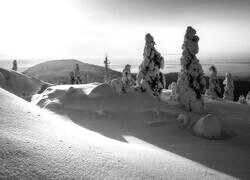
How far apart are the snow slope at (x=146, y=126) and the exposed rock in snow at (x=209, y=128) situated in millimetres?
548

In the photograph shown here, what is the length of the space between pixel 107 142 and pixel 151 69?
24.0m

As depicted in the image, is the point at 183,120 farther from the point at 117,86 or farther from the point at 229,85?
the point at 229,85

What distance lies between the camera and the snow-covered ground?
13.3 ft

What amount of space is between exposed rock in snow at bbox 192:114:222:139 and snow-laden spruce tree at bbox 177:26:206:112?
12.1m

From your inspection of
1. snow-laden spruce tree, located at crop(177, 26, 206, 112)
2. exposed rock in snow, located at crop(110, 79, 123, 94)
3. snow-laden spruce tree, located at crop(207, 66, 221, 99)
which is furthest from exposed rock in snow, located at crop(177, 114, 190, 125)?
snow-laden spruce tree, located at crop(207, 66, 221, 99)

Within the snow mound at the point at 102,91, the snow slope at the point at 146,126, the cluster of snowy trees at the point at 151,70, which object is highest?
the cluster of snowy trees at the point at 151,70

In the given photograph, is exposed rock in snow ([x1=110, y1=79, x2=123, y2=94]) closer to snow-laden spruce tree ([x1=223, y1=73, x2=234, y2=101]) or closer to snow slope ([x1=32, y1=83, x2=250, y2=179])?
snow slope ([x1=32, y1=83, x2=250, y2=179])

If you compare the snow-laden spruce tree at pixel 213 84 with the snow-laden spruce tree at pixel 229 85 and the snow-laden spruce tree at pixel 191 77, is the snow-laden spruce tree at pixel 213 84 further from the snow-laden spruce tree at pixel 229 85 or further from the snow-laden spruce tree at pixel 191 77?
the snow-laden spruce tree at pixel 191 77

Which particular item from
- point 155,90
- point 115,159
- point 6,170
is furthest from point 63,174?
point 155,90

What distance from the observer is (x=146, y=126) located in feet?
56.7

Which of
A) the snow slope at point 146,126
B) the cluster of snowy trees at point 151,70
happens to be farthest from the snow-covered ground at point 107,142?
the cluster of snowy trees at point 151,70

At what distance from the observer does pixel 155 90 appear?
103 ft

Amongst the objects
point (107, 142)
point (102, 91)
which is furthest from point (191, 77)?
point (107, 142)

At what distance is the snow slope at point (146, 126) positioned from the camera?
37.9 ft
